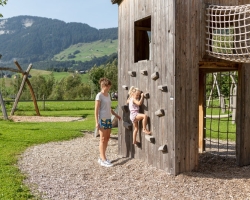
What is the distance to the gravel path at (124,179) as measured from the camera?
5793mm

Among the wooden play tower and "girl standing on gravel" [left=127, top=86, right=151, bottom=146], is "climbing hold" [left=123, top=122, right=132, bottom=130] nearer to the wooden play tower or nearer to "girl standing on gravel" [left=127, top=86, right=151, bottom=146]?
"girl standing on gravel" [left=127, top=86, right=151, bottom=146]

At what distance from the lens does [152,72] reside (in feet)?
24.3

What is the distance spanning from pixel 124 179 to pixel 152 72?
242cm

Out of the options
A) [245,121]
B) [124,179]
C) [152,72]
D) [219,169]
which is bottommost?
[219,169]

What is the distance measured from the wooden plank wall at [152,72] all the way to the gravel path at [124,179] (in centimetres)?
35

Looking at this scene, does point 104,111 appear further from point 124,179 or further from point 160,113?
point 124,179

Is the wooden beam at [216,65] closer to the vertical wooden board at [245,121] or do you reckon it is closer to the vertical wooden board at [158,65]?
the vertical wooden board at [245,121]

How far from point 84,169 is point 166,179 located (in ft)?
6.47

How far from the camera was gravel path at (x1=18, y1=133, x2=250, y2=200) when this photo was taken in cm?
579

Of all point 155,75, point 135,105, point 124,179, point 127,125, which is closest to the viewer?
point 124,179

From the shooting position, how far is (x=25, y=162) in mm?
8273

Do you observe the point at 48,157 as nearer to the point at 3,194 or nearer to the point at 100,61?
the point at 3,194

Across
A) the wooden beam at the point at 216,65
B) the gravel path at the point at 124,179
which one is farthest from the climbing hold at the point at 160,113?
the wooden beam at the point at 216,65

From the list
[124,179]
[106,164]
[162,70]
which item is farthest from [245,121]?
[106,164]
